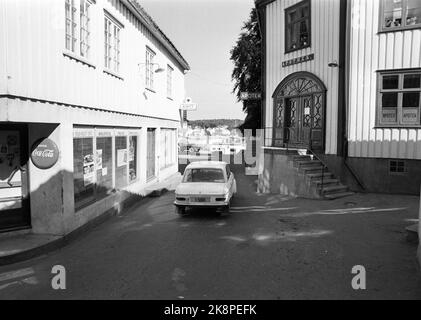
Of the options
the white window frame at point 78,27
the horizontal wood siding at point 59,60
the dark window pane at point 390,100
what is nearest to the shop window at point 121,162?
the horizontal wood siding at point 59,60

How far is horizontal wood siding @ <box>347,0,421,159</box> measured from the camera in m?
12.2

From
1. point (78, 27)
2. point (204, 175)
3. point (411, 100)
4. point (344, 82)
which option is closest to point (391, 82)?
point (411, 100)

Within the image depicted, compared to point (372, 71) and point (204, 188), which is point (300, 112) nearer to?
point (372, 71)

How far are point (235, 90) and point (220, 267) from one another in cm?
2450

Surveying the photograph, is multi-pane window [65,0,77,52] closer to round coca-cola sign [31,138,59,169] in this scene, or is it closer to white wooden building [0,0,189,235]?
white wooden building [0,0,189,235]

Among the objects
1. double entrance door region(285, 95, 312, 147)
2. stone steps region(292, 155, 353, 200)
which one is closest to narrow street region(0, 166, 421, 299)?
stone steps region(292, 155, 353, 200)

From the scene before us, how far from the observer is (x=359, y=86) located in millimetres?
13117

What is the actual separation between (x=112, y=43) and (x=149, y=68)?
4.05 metres

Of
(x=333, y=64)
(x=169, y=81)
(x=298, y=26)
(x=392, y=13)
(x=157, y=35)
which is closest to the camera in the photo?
(x=392, y=13)

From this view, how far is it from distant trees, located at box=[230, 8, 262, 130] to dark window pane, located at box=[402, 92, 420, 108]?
13.5 meters

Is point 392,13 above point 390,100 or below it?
above

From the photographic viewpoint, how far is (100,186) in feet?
33.2

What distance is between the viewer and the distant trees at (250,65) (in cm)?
2619
